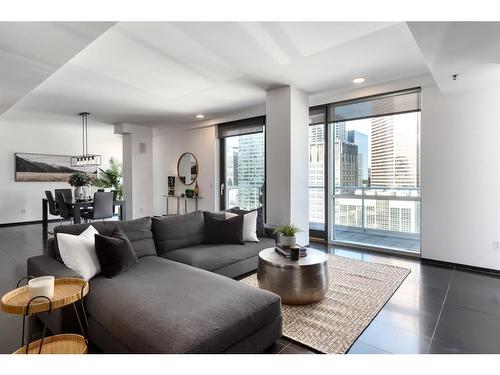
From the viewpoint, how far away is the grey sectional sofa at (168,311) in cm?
147

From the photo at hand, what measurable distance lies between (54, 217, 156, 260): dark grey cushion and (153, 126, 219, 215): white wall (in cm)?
359

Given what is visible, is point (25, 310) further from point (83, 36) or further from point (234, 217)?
A: point (234, 217)

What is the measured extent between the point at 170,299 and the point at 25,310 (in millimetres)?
741

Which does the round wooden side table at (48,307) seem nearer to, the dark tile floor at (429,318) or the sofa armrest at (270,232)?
the dark tile floor at (429,318)

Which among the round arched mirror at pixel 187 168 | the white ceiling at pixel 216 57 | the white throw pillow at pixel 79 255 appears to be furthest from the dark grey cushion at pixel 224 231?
the round arched mirror at pixel 187 168

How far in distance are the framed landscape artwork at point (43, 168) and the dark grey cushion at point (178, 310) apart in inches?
264

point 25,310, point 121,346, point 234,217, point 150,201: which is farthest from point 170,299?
point 150,201

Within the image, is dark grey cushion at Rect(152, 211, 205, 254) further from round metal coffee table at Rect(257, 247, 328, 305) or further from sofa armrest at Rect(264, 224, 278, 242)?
round metal coffee table at Rect(257, 247, 328, 305)

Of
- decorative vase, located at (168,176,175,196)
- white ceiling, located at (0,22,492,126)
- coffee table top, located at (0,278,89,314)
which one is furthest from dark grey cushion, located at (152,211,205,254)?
decorative vase, located at (168,176,175,196)

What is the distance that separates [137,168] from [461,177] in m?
6.46

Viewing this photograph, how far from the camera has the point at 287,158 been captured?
4109 millimetres

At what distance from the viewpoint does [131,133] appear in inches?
268

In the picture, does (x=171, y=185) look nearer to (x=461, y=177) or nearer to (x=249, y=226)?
(x=249, y=226)
